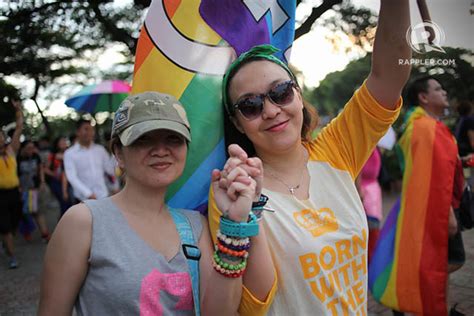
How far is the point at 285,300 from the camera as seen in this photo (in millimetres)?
1326

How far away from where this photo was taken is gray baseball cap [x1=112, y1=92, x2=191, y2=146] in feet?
4.30

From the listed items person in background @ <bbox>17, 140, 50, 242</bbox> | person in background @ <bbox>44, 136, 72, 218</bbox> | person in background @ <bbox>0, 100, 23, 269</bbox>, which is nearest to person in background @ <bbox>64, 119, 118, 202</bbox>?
person in background @ <bbox>0, 100, 23, 269</bbox>

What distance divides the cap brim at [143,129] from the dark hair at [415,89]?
2.26 m

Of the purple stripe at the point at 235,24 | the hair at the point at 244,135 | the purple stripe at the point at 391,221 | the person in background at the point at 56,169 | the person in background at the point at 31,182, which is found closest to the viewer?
the hair at the point at 244,135

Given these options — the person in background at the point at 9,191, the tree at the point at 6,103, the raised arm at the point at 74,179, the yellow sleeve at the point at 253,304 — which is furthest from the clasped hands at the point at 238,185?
the tree at the point at 6,103

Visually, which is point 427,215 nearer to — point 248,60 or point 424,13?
point 424,13

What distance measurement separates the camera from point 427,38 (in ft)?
6.12

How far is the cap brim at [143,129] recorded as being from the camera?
1.30 m

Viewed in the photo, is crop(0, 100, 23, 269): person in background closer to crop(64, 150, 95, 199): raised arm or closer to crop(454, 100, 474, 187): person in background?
crop(64, 150, 95, 199): raised arm

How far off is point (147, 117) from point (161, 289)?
0.51 m

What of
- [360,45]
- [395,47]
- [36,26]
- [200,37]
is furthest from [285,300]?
[36,26]

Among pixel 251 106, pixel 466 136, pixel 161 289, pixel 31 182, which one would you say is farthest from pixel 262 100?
pixel 31 182

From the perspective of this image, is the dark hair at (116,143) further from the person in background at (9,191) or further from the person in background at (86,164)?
the person in background at (9,191)

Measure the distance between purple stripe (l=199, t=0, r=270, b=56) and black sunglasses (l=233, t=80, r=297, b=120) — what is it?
1.27 feet
